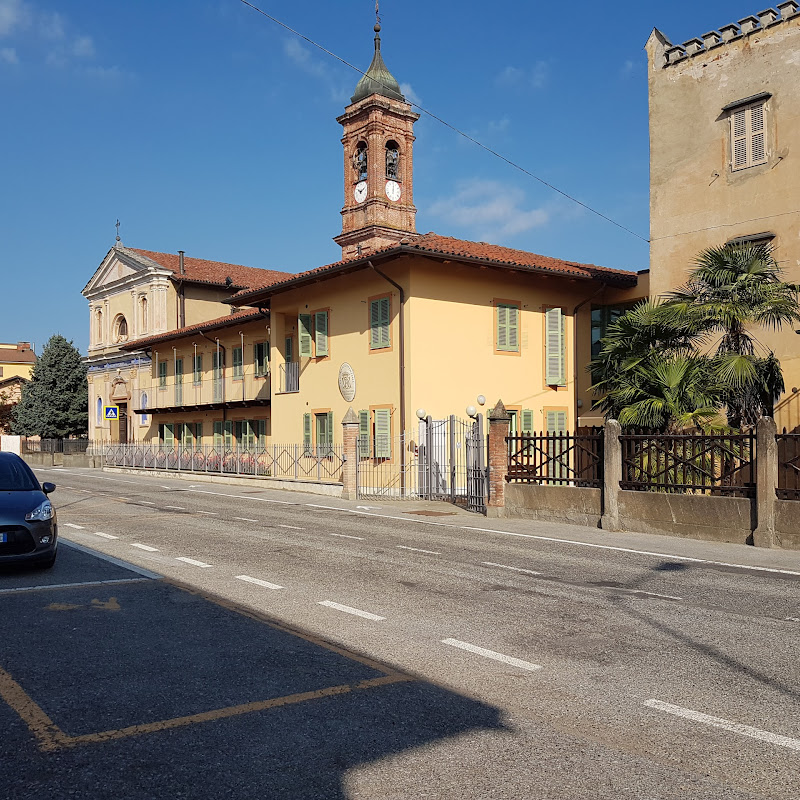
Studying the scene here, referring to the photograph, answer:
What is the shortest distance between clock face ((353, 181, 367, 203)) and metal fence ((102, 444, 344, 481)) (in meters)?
12.5

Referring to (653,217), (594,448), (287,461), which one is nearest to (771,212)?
(653,217)

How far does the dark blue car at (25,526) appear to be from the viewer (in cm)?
960

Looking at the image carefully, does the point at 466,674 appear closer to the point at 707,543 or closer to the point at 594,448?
the point at 707,543

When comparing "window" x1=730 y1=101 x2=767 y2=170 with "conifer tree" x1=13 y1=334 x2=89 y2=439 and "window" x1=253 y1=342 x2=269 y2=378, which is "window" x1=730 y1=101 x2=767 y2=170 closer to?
"window" x1=253 y1=342 x2=269 y2=378

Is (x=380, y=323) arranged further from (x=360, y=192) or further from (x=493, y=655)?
(x=493, y=655)

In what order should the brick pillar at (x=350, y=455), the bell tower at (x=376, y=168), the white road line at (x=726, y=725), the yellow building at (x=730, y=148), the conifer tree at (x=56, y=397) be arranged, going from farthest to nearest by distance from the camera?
the conifer tree at (x=56, y=397)
the bell tower at (x=376, y=168)
the brick pillar at (x=350, y=455)
the yellow building at (x=730, y=148)
the white road line at (x=726, y=725)

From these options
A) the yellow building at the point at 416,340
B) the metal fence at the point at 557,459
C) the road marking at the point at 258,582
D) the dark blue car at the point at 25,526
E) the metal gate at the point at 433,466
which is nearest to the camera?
the road marking at the point at 258,582

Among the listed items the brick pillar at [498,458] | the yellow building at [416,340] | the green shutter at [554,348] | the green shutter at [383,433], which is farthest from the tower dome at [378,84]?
the brick pillar at [498,458]

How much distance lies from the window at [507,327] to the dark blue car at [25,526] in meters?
18.2

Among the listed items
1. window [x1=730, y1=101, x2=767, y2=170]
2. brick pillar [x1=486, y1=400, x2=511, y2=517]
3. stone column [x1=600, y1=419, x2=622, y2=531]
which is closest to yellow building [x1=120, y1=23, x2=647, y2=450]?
brick pillar [x1=486, y1=400, x2=511, y2=517]

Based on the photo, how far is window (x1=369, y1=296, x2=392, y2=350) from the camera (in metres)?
25.7

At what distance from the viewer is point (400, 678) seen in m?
5.71

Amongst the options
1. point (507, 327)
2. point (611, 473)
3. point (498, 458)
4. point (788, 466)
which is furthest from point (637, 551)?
point (507, 327)

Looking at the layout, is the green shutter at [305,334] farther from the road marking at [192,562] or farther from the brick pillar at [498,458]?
the road marking at [192,562]
